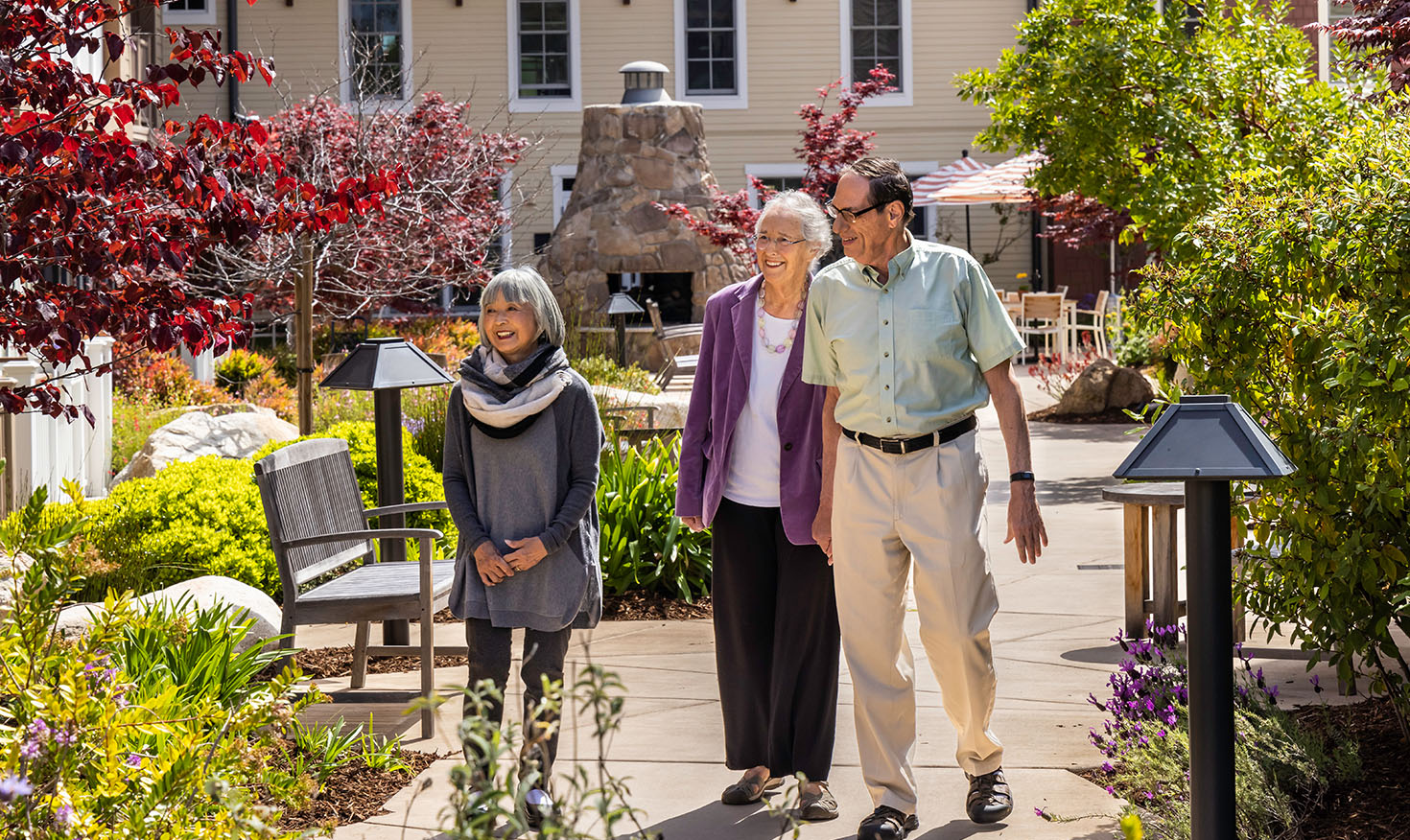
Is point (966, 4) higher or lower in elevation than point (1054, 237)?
higher

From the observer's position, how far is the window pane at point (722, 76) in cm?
2508

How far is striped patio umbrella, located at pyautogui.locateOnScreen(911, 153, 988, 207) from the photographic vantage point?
22.6 m

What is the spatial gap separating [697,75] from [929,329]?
71.0ft

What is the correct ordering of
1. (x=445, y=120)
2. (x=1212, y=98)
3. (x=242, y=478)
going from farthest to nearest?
(x=445, y=120) → (x=1212, y=98) → (x=242, y=478)

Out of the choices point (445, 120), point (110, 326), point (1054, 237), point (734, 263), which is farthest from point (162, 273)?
point (1054, 237)

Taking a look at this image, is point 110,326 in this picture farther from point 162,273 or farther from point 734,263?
point 734,263

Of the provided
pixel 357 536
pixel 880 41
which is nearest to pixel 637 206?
pixel 880 41

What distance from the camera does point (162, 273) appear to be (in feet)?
17.4

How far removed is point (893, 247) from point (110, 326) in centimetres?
230

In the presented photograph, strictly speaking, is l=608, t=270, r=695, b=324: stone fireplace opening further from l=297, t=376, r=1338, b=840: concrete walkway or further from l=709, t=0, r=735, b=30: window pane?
l=297, t=376, r=1338, b=840: concrete walkway

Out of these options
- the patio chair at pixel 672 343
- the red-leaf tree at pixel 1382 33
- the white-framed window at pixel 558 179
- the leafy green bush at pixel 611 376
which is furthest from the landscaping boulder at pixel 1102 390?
the white-framed window at pixel 558 179

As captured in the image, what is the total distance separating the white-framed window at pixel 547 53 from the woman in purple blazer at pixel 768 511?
20.8 metres

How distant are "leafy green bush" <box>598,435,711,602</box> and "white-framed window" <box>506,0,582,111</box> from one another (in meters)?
18.0

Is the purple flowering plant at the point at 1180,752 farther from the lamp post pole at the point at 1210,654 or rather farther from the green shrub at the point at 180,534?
the green shrub at the point at 180,534
